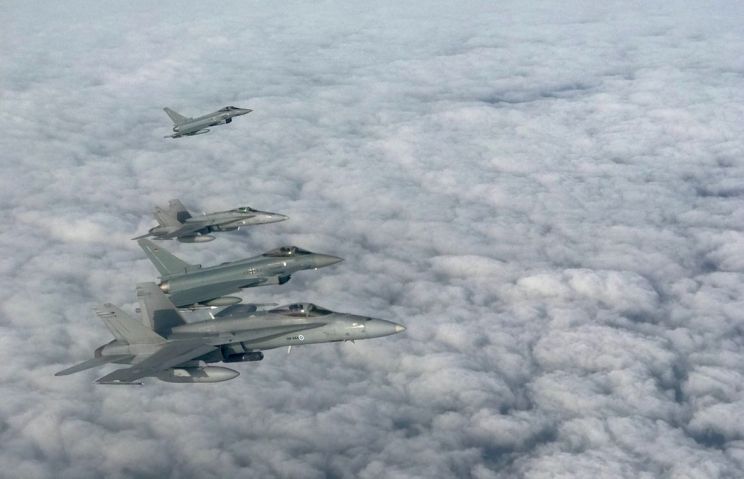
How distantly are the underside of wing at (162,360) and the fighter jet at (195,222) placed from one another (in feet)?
90.6

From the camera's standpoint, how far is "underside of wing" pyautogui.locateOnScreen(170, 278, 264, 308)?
64.3m

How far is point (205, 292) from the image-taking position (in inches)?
2562

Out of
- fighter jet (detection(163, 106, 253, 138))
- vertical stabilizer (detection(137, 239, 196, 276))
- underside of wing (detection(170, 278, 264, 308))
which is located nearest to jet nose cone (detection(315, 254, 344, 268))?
underside of wing (detection(170, 278, 264, 308))

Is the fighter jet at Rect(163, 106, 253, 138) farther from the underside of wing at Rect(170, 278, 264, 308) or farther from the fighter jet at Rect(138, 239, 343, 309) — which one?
the underside of wing at Rect(170, 278, 264, 308)

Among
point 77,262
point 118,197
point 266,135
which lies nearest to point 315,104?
point 266,135

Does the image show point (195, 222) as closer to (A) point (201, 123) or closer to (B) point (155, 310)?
(A) point (201, 123)

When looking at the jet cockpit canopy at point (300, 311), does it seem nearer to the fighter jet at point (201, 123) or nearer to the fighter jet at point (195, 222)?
the fighter jet at point (195, 222)

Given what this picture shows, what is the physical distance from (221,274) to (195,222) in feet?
53.8

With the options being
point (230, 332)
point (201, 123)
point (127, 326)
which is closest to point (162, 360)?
point (127, 326)

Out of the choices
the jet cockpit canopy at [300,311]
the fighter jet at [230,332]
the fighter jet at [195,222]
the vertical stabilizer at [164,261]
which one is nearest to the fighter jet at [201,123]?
the fighter jet at [195,222]

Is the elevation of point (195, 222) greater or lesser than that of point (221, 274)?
lesser

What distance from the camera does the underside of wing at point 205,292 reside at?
64312 millimetres

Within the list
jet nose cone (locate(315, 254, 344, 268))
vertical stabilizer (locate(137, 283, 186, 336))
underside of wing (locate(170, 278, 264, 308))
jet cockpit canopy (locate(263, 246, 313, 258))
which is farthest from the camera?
jet nose cone (locate(315, 254, 344, 268))

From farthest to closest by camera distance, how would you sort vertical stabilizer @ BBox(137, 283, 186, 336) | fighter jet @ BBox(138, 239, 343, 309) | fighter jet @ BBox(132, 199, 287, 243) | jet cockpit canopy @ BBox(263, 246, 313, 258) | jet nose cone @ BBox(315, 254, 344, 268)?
fighter jet @ BBox(132, 199, 287, 243), jet nose cone @ BBox(315, 254, 344, 268), jet cockpit canopy @ BBox(263, 246, 313, 258), fighter jet @ BBox(138, 239, 343, 309), vertical stabilizer @ BBox(137, 283, 186, 336)
